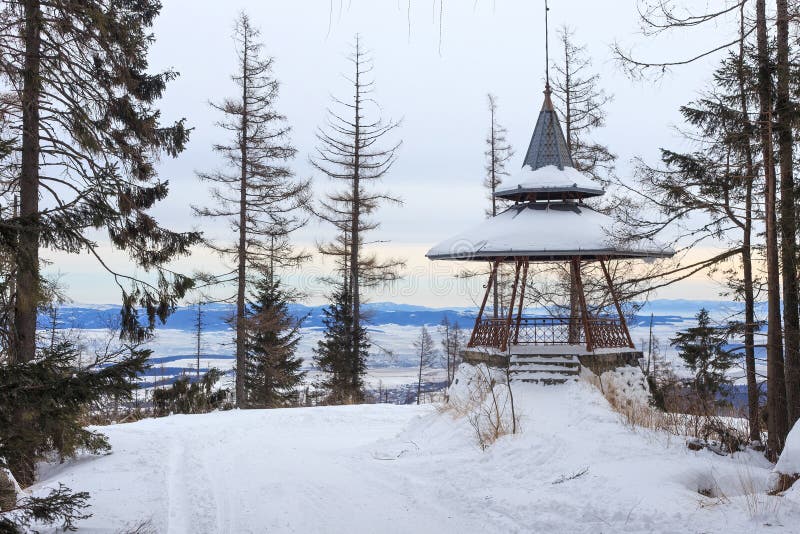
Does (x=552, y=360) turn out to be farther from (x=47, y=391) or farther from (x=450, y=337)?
(x=450, y=337)

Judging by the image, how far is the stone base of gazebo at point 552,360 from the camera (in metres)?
12.2

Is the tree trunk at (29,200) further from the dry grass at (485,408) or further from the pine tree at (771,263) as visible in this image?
the pine tree at (771,263)

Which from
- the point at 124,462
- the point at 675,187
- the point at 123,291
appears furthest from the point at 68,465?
the point at 675,187

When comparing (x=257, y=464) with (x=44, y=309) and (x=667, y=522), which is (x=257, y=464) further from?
(x=667, y=522)

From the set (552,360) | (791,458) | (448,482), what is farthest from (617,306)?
(791,458)

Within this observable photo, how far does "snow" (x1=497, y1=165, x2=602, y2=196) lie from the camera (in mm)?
13571

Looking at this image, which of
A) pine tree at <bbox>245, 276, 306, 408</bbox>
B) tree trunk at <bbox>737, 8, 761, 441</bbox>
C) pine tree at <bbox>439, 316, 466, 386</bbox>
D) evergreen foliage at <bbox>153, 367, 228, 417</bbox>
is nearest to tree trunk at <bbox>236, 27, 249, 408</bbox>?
evergreen foliage at <bbox>153, 367, 228, 417</bbox>

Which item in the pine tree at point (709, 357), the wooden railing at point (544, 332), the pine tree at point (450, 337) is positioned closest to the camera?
the pine tree at point (709, 357)

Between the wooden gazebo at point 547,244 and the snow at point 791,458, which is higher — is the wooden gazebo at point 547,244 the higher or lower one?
the higher one

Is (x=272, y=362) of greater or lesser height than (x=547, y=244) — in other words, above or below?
below

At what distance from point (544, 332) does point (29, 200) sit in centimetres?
1028

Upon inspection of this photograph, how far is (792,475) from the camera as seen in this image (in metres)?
6.24

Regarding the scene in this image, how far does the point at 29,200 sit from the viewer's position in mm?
8867

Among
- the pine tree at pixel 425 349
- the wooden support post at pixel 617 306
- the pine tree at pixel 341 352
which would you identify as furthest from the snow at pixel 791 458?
the pine tree at pixel 425 349
